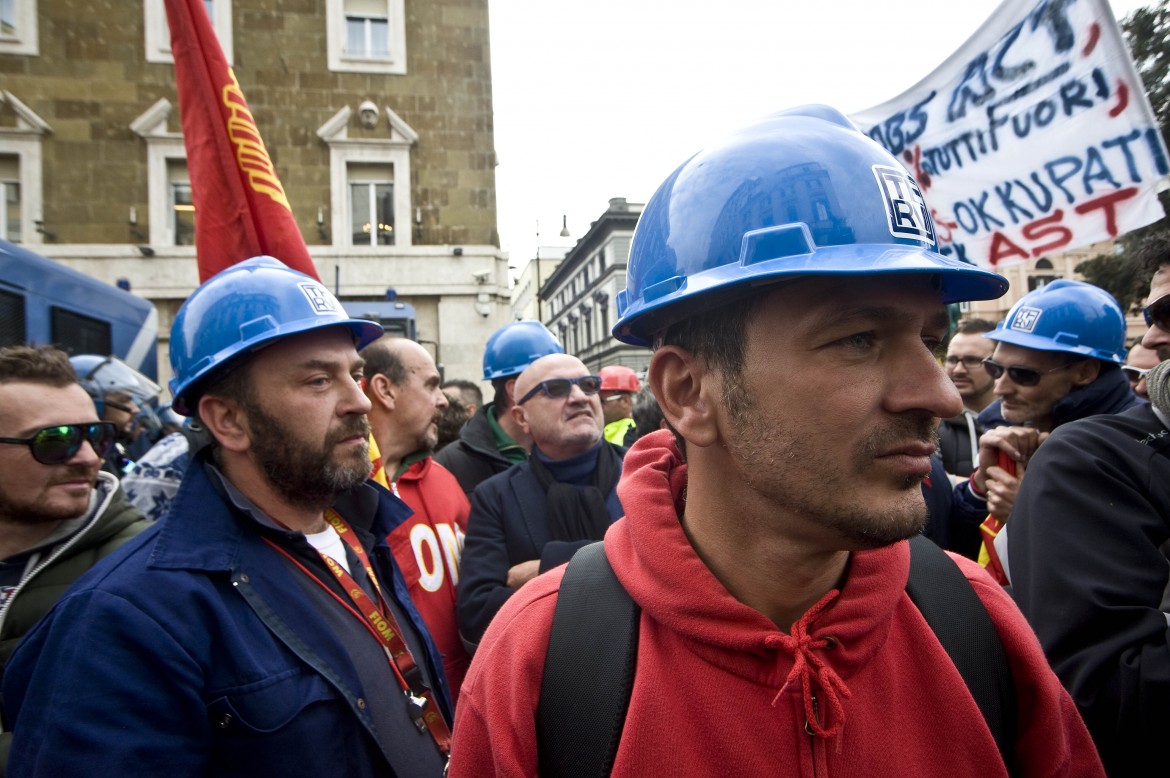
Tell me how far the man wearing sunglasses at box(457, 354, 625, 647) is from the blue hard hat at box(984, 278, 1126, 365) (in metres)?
2.09

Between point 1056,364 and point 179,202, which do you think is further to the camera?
point 179,202

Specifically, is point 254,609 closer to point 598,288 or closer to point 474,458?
point 474,458

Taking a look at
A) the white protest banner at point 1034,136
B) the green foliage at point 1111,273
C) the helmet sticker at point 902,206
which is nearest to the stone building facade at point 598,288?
the green foliage at point 1111,273

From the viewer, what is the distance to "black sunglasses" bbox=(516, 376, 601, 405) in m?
3.73

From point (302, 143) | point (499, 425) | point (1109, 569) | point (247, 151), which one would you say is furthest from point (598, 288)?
point (1109, 569)

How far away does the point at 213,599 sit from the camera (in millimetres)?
1680

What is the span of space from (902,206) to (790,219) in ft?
0.72

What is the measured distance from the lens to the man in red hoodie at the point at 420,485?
10.2ft

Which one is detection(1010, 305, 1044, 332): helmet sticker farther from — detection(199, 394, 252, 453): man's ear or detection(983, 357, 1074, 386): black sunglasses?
detection(199, 394, 252, 453): man's ear

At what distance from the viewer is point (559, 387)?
148 inches

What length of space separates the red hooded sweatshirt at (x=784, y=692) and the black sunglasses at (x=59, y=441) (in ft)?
6.67

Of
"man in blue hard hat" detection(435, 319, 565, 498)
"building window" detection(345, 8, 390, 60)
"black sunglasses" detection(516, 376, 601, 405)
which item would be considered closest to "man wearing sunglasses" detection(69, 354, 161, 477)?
"man in blue hard hat" detection(435, 319, 565, 498)

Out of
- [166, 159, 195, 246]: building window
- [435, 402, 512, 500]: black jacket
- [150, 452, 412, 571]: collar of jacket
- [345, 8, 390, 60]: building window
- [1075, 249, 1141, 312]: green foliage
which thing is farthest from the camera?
[345, 8, 390, 60]: building window

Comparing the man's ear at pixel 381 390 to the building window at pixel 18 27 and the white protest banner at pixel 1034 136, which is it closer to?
the white protest banner at pixel 1034 136
